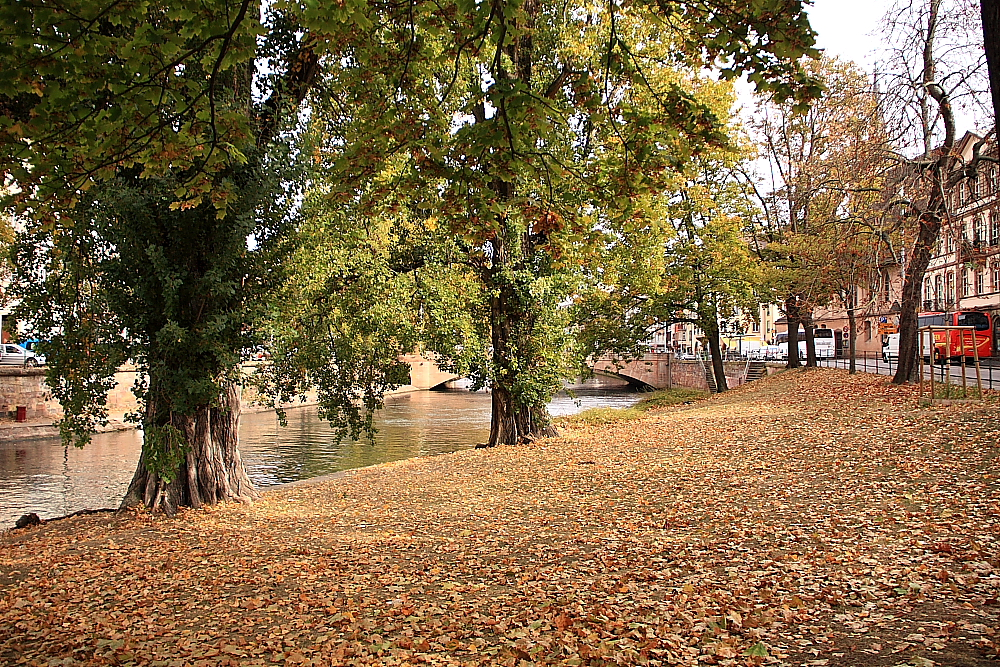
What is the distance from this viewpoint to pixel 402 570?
23.0 feet

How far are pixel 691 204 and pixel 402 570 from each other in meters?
22.6

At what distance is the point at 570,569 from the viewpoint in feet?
21.5

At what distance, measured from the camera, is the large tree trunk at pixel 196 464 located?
10602 millimetres

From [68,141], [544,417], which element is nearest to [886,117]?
[544,417]

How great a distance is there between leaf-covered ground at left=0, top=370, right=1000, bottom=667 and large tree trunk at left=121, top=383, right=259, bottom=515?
0.44 metres

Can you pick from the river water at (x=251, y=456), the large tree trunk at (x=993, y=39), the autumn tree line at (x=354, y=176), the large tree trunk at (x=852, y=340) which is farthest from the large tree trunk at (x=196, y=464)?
the large tree trunk at (x=852, y=340)

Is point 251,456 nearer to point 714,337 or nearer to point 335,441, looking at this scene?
point 335,441

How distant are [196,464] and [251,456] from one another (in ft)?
43.3

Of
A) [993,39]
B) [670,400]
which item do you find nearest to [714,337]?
[670,400]

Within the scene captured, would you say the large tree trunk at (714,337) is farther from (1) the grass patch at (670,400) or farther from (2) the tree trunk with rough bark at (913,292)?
(2) the tree trunk with rough bark at (913,292)

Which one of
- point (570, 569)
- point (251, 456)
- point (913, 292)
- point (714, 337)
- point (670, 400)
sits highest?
point (913, 292)

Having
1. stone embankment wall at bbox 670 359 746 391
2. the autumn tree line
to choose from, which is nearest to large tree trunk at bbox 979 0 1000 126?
the autumn tree line

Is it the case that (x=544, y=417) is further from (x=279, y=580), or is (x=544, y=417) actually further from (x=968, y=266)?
(x=279, y=580)

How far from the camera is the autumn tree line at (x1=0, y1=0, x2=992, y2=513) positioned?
598cm
